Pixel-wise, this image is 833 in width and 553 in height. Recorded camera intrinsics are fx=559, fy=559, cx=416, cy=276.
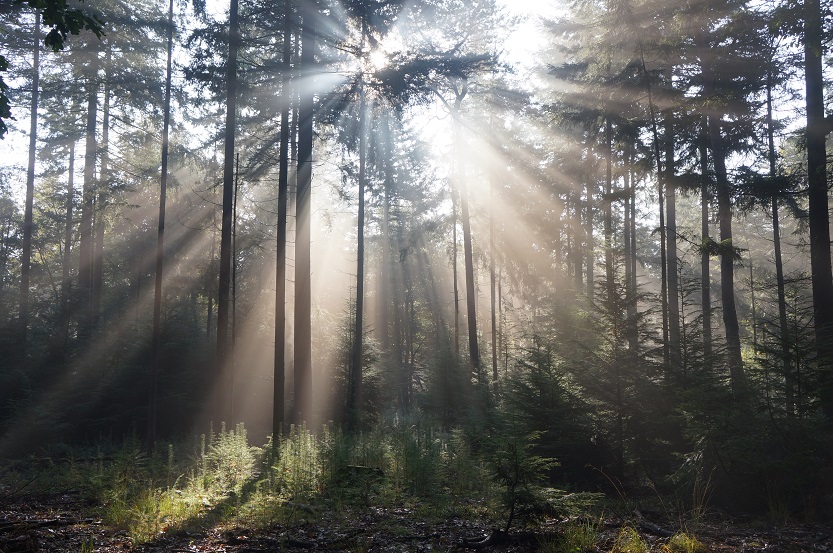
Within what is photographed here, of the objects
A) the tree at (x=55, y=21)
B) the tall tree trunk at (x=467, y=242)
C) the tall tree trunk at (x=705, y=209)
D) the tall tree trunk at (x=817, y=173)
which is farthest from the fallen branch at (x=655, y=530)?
the tall tree trunk at (x=467, y=242)

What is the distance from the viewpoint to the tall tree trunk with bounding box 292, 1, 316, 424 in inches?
623

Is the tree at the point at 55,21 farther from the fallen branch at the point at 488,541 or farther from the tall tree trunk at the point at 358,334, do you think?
the tall tree trunk at the point at 358,334

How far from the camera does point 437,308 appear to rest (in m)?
38.2

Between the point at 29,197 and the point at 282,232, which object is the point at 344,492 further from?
the point at 29,197

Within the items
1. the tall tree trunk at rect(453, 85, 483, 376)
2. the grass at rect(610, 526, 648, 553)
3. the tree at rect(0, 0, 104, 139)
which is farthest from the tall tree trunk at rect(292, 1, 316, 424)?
the grass at rect(610, 526, 648, 553)

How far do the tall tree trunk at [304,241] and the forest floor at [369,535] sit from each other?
793 centimetres

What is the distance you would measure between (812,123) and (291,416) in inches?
746

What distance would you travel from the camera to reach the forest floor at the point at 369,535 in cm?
627

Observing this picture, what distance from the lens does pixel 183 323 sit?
2327 cm

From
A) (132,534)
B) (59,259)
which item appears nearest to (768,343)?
(132,534)

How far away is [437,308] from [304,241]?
22816mm

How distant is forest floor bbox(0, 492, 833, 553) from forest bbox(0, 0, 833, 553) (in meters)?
0.06

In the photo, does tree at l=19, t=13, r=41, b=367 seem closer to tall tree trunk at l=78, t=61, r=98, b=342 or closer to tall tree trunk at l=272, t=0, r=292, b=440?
tall tree trunk at l=78, t=61, r=98, b=342

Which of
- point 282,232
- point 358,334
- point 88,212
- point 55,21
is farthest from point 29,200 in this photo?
point 55,21
